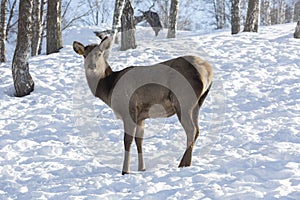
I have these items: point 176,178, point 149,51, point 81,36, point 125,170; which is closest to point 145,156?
point 125,170

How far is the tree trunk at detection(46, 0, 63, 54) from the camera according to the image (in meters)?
13.1

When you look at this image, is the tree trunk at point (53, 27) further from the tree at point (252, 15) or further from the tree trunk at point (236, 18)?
the tree at point (252, 15)

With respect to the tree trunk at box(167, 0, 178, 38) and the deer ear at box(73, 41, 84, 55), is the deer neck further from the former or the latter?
the tree trunk at box(167, 0, 178, 38)

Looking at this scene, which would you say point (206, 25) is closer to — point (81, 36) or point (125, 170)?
point (81, 36)

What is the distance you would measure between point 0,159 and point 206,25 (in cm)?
4198

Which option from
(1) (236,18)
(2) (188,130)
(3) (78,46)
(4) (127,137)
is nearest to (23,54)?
(3) (78,46)

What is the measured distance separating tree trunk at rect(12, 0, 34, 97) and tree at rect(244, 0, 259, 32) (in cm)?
949

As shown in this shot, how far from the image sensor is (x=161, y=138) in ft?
22.0

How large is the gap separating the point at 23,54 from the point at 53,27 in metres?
4.33

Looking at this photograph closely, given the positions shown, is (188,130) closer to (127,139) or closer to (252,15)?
(127,139)

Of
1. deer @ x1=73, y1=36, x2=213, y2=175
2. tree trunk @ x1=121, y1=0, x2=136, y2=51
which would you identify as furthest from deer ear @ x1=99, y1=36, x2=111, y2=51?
tree trunk @ x1=121, y1=0, x2=136, y2=51

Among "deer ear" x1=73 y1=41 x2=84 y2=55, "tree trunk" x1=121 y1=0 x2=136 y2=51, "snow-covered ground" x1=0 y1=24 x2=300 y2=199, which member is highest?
"tree trunk" x1=121 y1=0 x2=136 y2=51

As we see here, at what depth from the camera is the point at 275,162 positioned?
189 inches

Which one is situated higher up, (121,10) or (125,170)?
(121,10)
